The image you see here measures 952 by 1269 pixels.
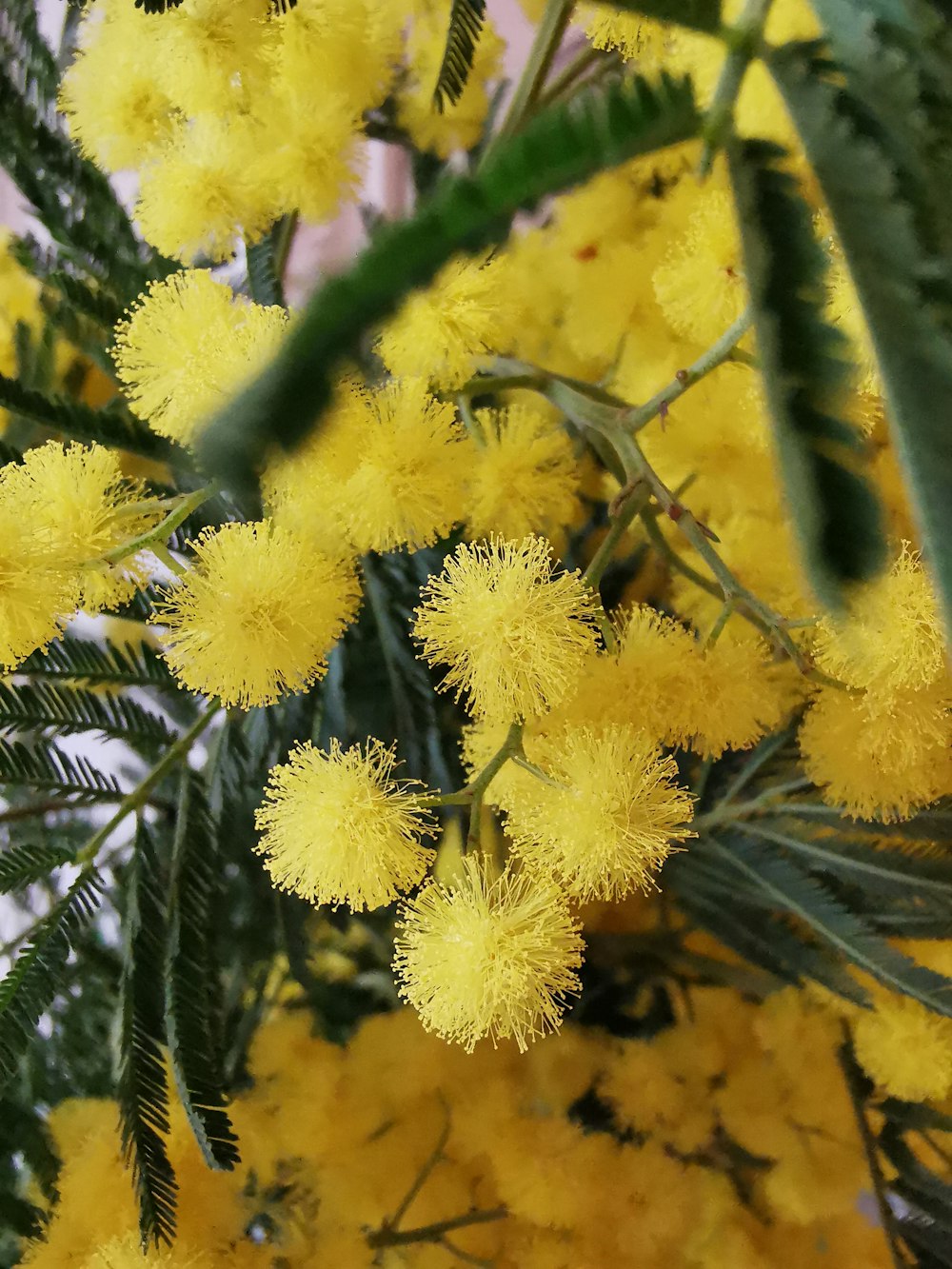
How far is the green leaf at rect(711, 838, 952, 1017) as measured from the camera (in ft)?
1.66

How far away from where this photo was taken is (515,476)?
0.54 meters

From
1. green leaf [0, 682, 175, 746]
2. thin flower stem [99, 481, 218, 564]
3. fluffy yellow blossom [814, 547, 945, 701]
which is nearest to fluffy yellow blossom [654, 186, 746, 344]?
fluffy yellow blossom [814, 547, 945, 701]

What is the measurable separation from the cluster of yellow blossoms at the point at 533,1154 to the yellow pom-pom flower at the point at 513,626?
32cm

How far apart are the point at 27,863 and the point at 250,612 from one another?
0.22 m

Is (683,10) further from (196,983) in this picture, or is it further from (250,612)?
(196,983)

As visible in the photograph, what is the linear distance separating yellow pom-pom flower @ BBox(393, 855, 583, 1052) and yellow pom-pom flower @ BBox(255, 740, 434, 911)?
0.07ft

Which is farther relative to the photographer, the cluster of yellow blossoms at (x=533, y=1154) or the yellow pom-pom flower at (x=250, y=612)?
the cluster of yellow blossoms at (x=533, y=1154)

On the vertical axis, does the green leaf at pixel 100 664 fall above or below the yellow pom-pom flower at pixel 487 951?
above

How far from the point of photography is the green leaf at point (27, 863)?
51 centimetres

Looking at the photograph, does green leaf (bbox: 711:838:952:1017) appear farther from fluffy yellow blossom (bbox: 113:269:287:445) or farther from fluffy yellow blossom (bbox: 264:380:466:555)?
fluffy yellow blossom (bbox: 113:269:287:445)

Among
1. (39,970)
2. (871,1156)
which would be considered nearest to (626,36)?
(39,970)

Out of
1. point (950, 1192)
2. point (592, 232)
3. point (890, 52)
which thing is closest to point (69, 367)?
point (592, 232)

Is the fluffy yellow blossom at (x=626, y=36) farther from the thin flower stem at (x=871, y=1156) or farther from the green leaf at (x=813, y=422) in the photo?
the thin flower stem at (x=871, y=1156)

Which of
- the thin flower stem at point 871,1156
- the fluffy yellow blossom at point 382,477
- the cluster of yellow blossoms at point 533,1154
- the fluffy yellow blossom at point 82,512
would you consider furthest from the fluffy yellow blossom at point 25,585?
the thin flower stem at point 871,1156
